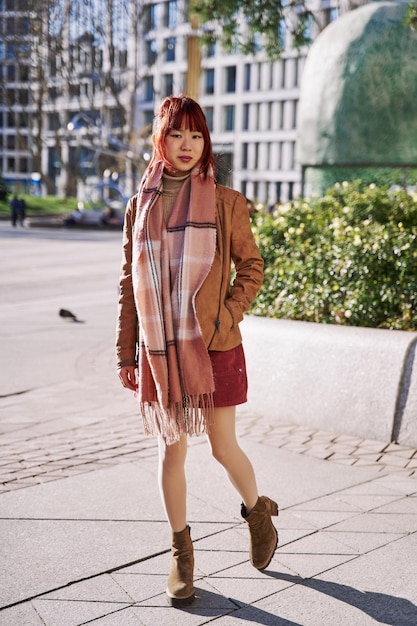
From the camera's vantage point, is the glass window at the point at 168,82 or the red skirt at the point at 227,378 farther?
the glass window at the point at 168,82

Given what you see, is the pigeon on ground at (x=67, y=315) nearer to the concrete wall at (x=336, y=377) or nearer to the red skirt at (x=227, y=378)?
the concrete wall at (x=336, y=377)

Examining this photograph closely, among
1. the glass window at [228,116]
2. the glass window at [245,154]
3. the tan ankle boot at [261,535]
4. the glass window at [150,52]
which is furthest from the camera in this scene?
the glass window at [228,116]

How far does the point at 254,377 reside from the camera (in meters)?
6.35

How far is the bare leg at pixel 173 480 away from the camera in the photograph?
3514 mm

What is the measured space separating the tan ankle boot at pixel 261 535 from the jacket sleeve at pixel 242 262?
31.8 inches

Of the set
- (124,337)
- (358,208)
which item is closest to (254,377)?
(358,208)

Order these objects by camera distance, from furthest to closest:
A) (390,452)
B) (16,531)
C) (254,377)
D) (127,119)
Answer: (127,119), (254,377), (390,452), (16,531)

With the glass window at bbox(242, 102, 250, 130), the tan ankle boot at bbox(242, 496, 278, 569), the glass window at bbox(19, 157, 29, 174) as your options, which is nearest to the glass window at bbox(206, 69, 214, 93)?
the glass window at bbox(242, 102, 250, 130)

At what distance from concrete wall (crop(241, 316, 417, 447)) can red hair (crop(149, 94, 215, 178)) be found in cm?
253

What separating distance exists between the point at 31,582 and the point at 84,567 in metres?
0.24

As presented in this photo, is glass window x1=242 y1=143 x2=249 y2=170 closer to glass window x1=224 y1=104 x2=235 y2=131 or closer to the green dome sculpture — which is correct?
glass window x1=224 y1=104 x2=235 y2=131

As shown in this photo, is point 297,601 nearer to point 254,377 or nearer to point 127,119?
point 254,377

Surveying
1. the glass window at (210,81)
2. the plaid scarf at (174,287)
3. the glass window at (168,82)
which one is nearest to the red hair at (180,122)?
the plaid scarf at (174,287)

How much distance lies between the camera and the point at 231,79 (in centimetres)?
8006
